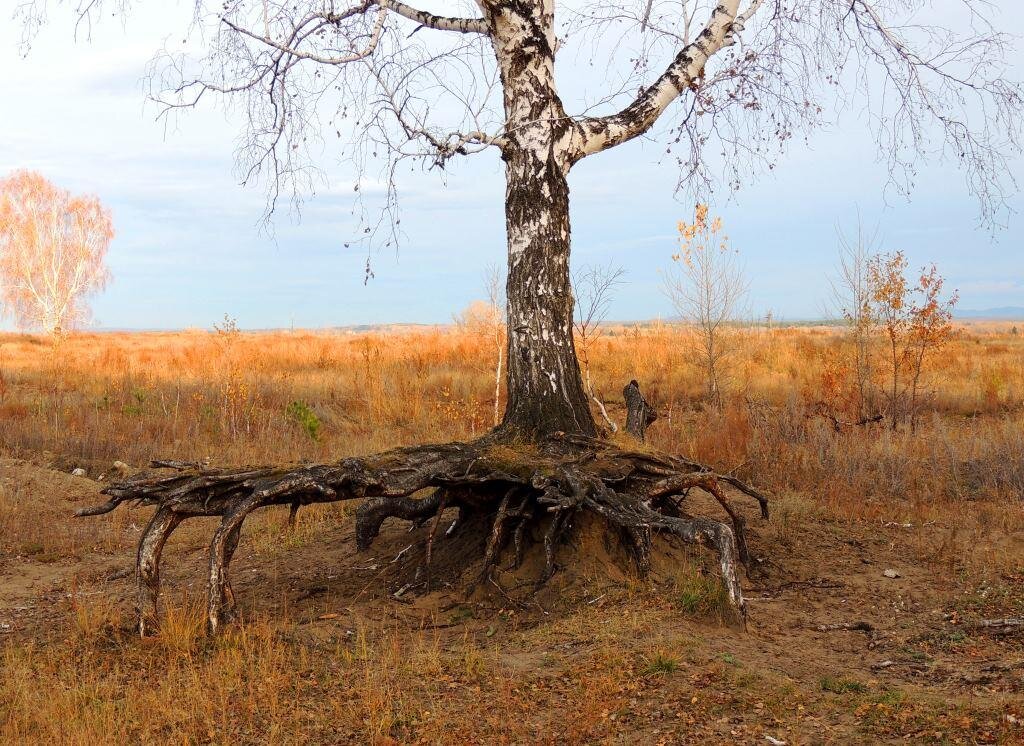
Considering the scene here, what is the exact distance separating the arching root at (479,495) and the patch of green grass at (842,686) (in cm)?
80

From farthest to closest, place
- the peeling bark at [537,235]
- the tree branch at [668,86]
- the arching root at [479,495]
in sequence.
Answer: the tree branch at [668,86], the peeling bark at [537,235], the arching root at [479,495]

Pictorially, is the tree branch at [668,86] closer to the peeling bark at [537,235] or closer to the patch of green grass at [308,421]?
the peeling bark at [537,235]

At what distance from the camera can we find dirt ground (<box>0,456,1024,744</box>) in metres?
3.59

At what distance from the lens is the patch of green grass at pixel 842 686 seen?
3836 mm

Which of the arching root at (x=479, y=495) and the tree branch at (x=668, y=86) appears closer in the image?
the arching root at (x=479, y=495)

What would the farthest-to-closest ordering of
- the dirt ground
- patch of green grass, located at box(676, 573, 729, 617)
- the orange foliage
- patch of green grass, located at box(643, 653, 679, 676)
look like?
the orange foliage
patch of green grass, located at box(676, 573, 729, 617)
patch of green grass, located at box(643, 653, 679, 676)
the dirt ground

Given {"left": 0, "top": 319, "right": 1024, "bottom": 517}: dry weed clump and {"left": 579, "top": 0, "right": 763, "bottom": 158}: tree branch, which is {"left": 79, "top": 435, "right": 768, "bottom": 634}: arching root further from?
{"left": 0, "top": 319, "right": 1024, "bottom": 517}: dry weed clump

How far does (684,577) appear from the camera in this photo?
5434 millimetres

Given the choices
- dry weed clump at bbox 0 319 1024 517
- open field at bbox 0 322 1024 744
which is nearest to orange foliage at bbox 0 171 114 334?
dry weed clump at bbox 0 319 1024 517

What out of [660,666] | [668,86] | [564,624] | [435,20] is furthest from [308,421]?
[660,666]

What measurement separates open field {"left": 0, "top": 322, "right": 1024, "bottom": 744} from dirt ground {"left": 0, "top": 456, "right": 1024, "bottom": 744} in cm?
2

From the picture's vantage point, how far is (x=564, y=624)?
4.84 metres

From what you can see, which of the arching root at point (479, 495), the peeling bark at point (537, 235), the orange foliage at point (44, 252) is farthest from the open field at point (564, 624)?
the orange foliage at point (44, 252)

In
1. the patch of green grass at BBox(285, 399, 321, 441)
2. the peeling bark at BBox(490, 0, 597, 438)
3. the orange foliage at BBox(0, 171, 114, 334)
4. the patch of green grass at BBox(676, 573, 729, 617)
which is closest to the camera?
the patch of green grass at BBox(676, 573, 729, 617)
